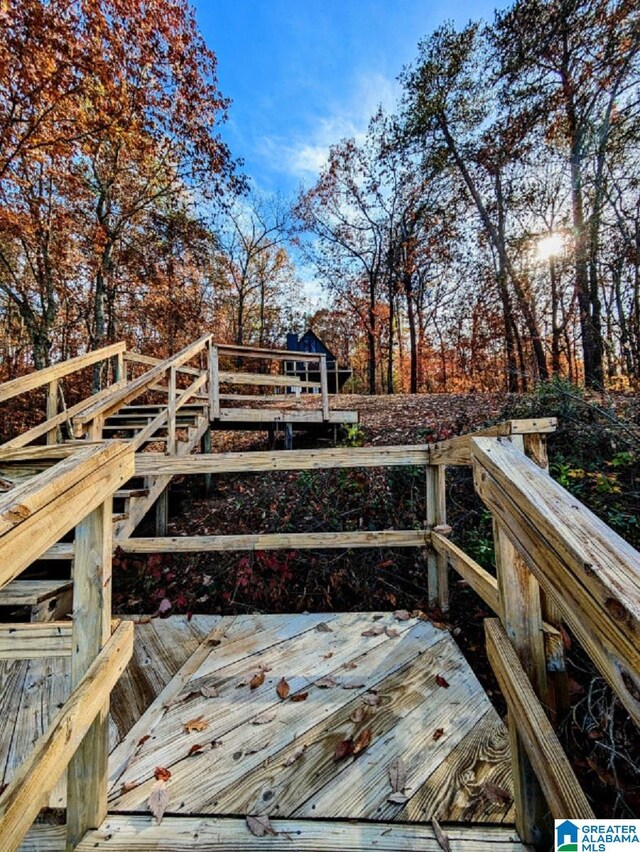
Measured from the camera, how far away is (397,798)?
4.27 ft

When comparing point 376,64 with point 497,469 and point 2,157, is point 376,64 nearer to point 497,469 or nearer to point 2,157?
point 2,157

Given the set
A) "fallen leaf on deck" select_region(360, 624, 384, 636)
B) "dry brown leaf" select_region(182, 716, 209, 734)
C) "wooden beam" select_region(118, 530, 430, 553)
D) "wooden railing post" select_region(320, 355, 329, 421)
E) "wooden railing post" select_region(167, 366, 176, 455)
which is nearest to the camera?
"dry brown leaf" select_region(182, 716, 209, 734)

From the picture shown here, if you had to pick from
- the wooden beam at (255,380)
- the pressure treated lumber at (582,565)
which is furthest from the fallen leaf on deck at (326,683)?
the wooden beam at (255,380)

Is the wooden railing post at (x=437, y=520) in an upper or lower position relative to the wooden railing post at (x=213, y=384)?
lower

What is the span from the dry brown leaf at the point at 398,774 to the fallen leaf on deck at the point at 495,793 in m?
0.28

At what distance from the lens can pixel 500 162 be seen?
11031mm

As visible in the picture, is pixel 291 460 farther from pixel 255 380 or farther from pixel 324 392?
pixel 324 392

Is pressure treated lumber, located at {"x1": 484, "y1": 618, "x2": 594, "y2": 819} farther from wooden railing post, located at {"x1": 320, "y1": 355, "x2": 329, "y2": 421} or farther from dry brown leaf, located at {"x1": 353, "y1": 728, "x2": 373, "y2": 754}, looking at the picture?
wooden railing post, located at {"x1": 320, "y1": 355, "x2": 329, "y2": 421}

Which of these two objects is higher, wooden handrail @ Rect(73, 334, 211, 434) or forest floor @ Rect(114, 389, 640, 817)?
wooden handrail @ Rect(73, 334, 211, 434)

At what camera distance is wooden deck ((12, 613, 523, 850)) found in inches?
48.4

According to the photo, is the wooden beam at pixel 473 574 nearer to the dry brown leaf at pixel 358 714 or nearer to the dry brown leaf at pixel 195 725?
the dry brown leaf at pixel 358 714

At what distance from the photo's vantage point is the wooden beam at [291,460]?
2586 mm

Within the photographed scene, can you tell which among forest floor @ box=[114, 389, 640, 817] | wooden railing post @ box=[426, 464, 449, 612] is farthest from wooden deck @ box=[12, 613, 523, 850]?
forest floor @ box=[114, 389, 640, 817]

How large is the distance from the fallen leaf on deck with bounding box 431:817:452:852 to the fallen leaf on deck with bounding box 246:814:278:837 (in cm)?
53
